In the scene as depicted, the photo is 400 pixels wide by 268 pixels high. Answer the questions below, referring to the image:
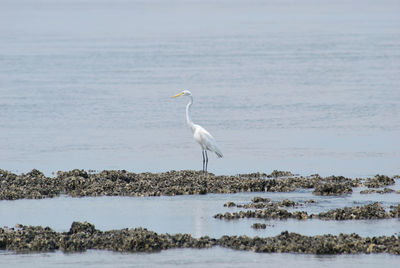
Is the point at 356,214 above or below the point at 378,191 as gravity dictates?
below

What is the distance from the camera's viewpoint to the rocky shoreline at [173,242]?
499 inches

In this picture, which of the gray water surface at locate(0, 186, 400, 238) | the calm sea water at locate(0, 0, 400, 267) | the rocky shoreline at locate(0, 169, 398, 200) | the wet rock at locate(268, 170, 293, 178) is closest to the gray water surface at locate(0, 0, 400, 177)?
the calm sea water at locate(0, 0, 400, 267)

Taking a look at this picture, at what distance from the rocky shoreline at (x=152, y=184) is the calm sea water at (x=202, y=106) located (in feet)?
2.14

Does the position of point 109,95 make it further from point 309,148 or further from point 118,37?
point 118,37

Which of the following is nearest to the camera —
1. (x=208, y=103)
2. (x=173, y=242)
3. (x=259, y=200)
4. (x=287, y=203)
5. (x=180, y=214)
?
(x=173, y=242)

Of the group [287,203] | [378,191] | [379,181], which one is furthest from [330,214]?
[379,181]

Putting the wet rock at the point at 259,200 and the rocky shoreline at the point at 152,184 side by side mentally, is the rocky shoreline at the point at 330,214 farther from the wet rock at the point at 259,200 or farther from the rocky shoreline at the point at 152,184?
the rocky shoreline at the point at 152,184

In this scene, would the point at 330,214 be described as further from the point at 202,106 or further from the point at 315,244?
the point at 202,106

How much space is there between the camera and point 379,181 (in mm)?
18094

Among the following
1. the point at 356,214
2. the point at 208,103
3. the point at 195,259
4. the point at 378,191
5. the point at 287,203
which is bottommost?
the point at 195,259

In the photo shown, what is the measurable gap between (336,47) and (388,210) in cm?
4337

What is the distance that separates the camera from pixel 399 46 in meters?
57.0

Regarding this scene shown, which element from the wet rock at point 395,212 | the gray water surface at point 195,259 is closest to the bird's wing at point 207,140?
the wet rock at point 395,212

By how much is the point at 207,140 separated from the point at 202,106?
12300 millimetres
